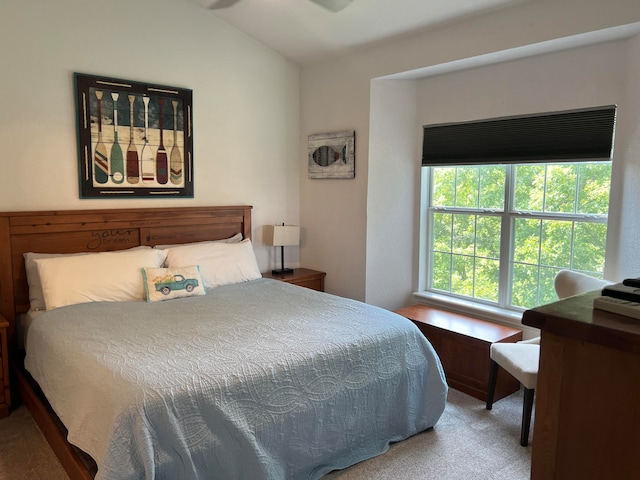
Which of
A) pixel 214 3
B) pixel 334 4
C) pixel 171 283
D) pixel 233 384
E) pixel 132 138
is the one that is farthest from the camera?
pixel 214 3

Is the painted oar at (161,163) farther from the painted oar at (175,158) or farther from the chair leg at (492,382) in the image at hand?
the chair leg at (492,382)

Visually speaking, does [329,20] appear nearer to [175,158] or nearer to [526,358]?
[175,158]

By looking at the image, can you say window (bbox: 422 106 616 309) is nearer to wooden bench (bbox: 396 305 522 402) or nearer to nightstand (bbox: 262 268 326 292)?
wooden bench (bbox: 396 305 522 402)

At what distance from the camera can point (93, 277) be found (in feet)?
10.3

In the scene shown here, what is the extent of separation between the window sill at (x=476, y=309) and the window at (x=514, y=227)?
77 mm

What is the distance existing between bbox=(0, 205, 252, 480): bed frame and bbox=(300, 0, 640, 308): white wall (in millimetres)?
1085

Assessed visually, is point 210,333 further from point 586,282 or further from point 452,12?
point 452,12

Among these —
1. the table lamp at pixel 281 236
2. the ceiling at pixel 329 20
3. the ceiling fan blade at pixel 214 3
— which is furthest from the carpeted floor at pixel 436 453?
the ceiling fan blade at pixel 214 3

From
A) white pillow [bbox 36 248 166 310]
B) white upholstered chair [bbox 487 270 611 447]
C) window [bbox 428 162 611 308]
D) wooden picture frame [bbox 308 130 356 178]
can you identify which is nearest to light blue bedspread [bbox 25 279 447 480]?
white pillow [bbox 36 248 166 310]

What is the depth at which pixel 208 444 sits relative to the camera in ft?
6.34

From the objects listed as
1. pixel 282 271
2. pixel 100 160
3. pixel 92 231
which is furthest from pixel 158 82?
pixel 282 271

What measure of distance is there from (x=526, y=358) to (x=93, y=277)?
8.84 ft

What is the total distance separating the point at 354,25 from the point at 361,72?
0.45m

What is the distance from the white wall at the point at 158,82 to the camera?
3.19 m
